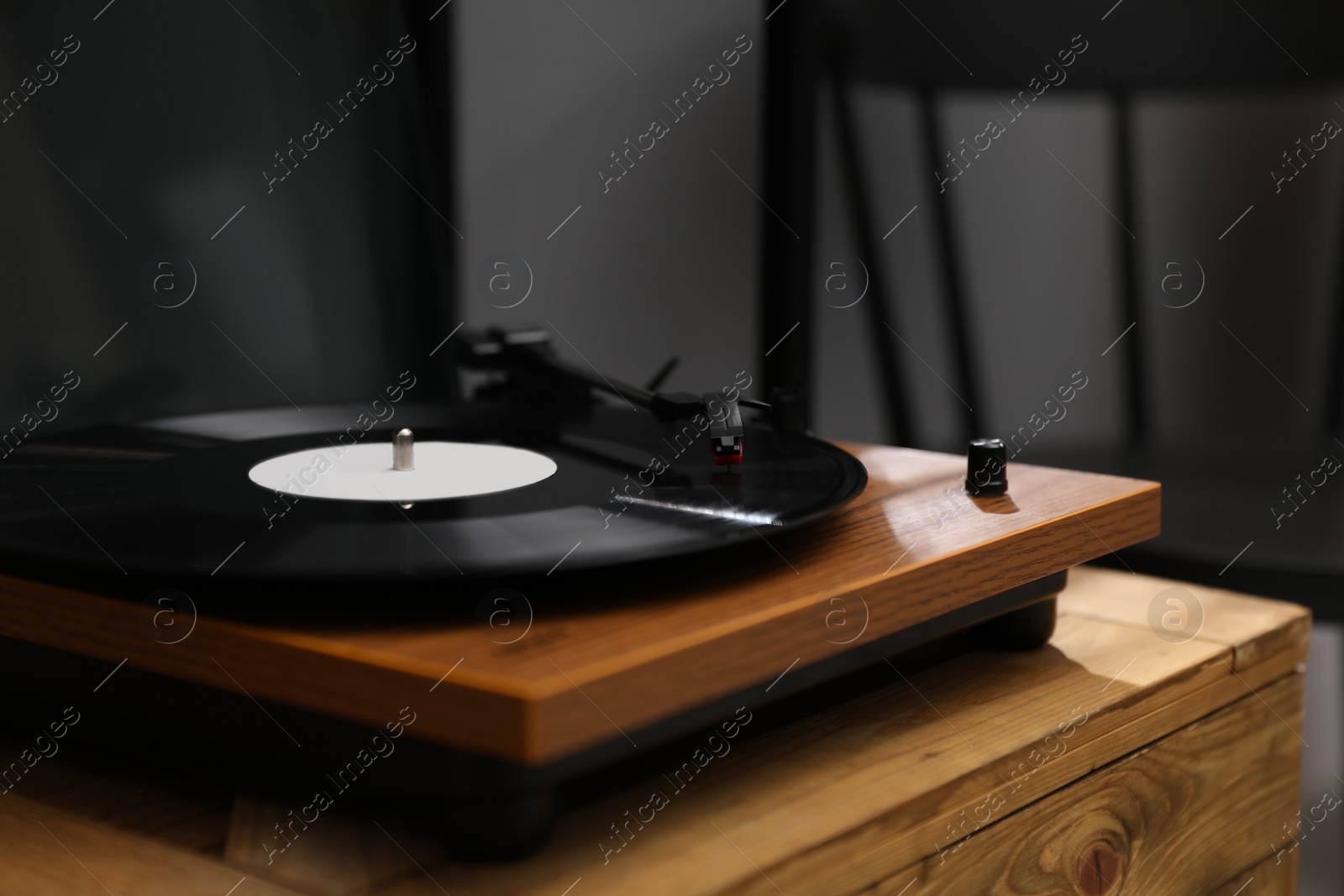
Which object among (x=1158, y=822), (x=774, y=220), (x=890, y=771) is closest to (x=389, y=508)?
(x=890, y=771)

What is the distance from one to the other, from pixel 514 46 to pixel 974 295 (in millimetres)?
597

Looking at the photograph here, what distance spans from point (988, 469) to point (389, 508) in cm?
33

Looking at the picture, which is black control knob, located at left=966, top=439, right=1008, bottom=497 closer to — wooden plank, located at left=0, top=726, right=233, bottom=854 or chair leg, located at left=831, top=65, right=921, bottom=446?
wooden plank, located at left=0, top=726, right=233, bottom=854

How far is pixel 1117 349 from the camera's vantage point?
4.75 ft

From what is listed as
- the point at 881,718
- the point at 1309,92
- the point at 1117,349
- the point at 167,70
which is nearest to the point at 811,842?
the point at 881,718

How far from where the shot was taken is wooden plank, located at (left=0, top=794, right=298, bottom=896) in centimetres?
43

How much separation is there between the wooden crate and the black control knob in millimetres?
97

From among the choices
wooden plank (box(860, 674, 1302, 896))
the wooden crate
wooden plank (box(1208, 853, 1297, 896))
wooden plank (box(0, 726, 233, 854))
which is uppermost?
wooden plank (box(0, 726, 233, 854))

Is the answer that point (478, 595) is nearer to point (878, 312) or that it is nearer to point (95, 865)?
→ point (95, 865)

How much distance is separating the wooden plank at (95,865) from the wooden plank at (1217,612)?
0.55 metres

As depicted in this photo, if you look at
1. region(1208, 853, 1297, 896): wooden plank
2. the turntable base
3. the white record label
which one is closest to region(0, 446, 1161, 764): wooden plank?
the turntable base

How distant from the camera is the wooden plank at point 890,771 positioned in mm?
448

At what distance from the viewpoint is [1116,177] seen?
1.39 metres

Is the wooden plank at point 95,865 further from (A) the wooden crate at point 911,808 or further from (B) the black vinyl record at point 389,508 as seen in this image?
(B) the black vinyl record at point 389,508
